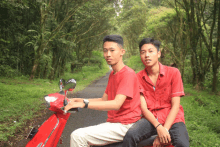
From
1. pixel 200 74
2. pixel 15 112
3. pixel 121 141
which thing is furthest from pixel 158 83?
pixel 200 74

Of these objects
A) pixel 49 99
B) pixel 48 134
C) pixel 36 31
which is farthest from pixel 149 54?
pixel 36 31

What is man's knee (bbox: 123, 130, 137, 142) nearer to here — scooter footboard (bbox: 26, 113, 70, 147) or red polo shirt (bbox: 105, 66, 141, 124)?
red polo shirt (bbox: 105, 66, 141, 124)

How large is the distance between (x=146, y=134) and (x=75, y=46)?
1391 centimetres

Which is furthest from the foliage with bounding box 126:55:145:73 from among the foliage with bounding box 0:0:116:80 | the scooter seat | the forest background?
the scooter seat

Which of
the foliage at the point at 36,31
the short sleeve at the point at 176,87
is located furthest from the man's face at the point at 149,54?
the foliage at the point at 36,31

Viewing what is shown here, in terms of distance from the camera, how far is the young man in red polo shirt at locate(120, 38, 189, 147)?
1.93 metres

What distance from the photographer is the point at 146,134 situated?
1.94 meters

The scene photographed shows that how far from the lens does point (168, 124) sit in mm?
1990

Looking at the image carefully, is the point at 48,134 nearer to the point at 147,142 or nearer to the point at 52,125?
the point at 52,125

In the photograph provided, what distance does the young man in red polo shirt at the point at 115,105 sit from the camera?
168 cm

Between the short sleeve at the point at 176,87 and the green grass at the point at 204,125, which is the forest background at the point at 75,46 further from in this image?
the short sleeve at the point at 176,87

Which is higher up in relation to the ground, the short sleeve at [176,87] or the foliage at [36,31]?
the foliage at [36,31]

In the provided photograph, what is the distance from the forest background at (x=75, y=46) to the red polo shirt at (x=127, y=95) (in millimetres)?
2438

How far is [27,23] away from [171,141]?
14.5 m
